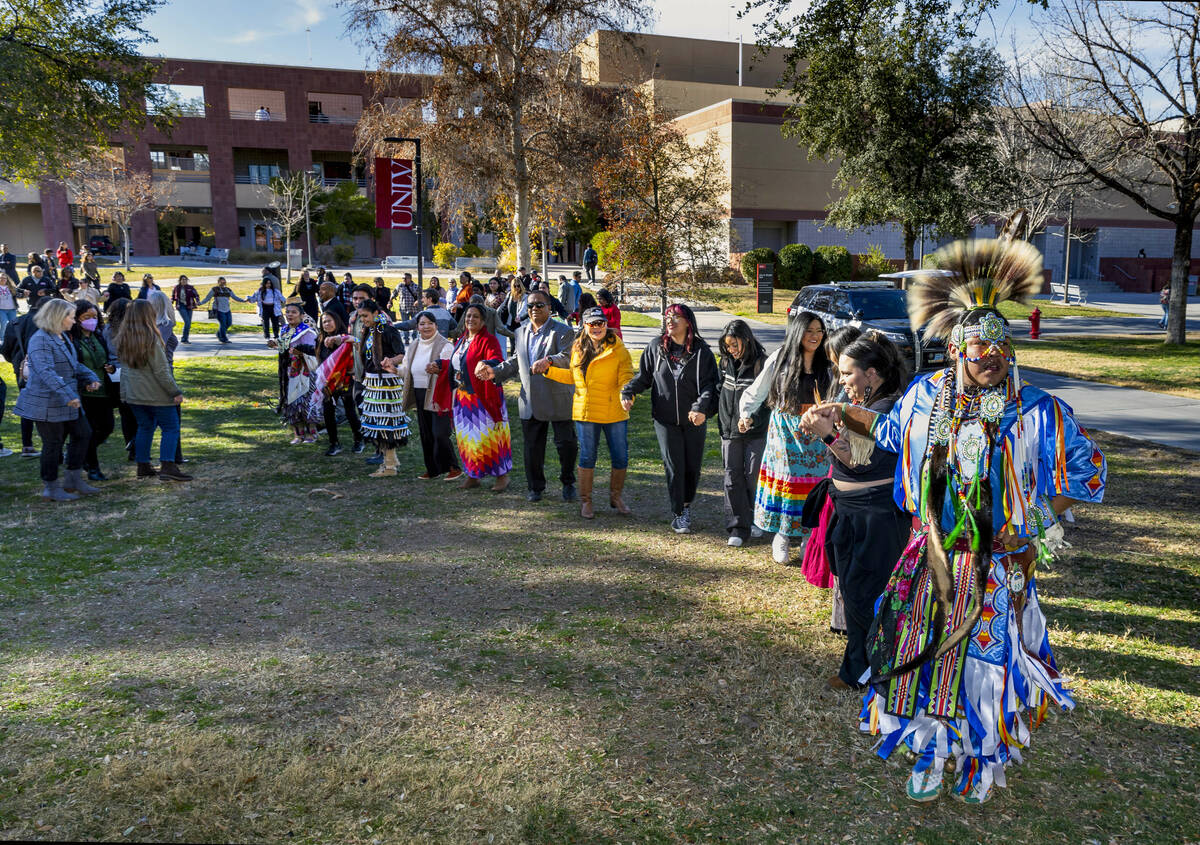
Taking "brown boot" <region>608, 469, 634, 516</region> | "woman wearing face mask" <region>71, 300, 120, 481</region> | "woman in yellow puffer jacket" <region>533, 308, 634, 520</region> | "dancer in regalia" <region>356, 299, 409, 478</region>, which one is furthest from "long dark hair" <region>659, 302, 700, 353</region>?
"woman wearing face mask" <region>71, 300, 120, 481</region>

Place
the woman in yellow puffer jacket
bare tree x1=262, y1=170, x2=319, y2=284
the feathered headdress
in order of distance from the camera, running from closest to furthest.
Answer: the feathered headdress
the woman in yellow puffer jacket
bare tree x1=262, y1=170, x2=319, y2=284

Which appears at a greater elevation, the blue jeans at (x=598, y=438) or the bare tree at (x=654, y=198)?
the bare tree at (x=654, y=198)

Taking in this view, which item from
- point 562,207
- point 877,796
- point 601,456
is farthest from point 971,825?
point 562,207

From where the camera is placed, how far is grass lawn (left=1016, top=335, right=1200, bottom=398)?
16594 millimetres

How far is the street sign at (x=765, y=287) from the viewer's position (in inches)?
1183

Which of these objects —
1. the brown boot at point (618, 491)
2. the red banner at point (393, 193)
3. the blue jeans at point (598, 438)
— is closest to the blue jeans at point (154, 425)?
the blue jeans at point (598, 438)

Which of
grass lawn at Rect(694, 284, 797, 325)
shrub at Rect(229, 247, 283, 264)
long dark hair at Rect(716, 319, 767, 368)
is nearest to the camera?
long dark hair at Rect(716, 319, 767, 368)

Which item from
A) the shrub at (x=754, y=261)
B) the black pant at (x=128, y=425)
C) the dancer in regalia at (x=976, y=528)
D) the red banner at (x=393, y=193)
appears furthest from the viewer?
the shrub at (x=754, y=261)

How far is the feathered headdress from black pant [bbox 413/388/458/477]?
247 inches

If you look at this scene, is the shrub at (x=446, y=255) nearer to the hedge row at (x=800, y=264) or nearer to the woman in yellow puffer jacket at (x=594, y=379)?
the hedge row at (x=800, y=264)

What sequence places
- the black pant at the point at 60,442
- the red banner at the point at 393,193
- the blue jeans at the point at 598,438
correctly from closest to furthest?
the blue jeans at the point at 598,438, the black pant at the point at 60,442, the red banner at the point at 393,193

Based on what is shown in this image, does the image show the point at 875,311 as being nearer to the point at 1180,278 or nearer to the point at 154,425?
the point at 1180,278

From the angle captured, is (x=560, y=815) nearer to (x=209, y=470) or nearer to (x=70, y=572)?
(x=70, y=572)

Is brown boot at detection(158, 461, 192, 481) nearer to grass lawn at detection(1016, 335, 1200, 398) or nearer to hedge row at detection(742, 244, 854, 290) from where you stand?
grass lawn at detection(1016, 335, 1200, 398)
